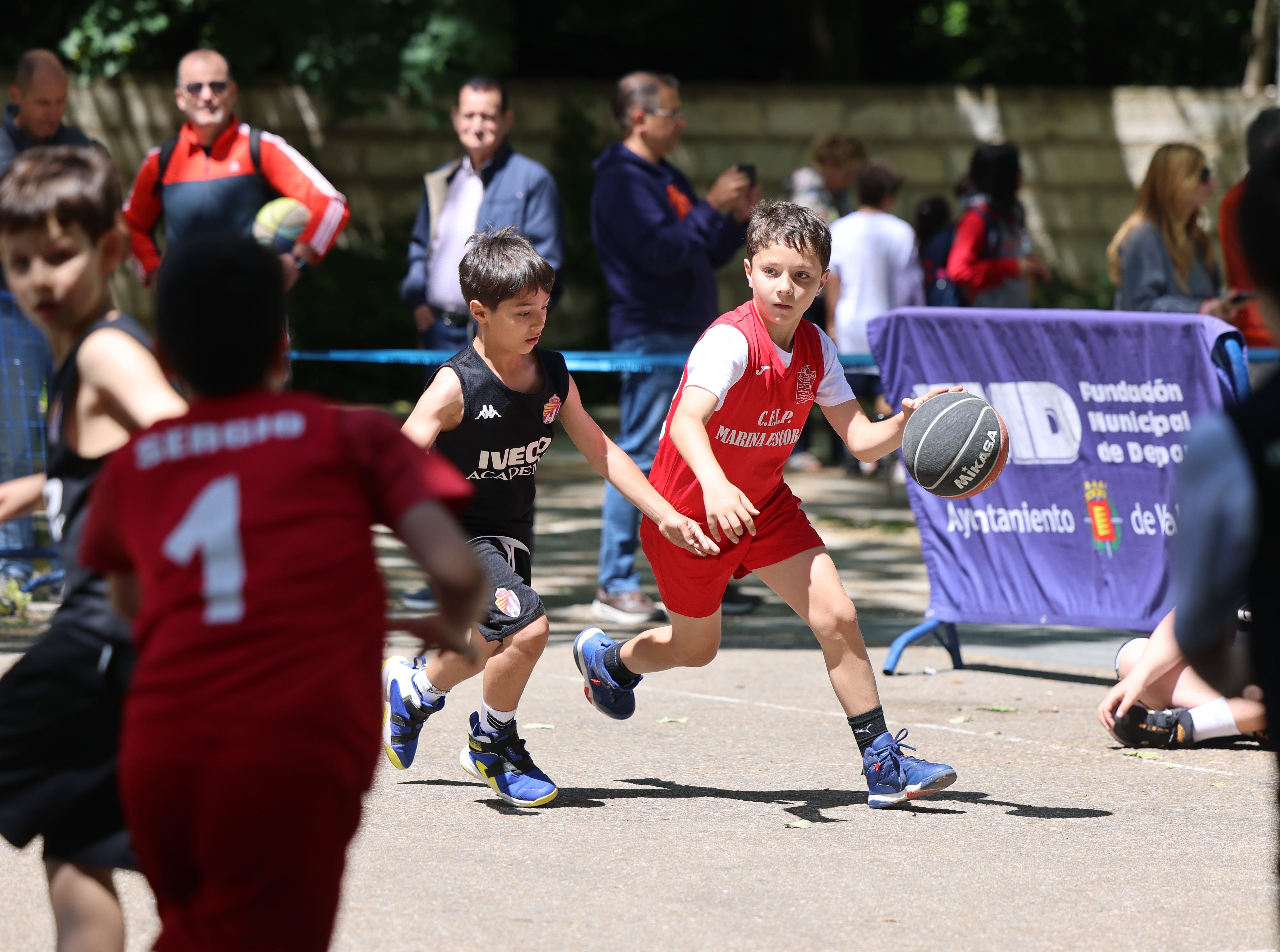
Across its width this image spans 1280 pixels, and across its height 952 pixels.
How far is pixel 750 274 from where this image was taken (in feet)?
17.7

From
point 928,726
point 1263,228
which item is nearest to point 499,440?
point 928,726

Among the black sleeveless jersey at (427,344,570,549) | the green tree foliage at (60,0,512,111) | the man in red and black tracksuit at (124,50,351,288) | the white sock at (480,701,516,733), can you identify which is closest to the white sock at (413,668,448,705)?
the white sock at (480,701,516,733)

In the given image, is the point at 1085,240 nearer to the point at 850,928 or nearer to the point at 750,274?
the point at 750,274

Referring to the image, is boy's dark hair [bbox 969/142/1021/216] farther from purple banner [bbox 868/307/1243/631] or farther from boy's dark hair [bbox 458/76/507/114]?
purple banner [bbox 868/307/1243/631]

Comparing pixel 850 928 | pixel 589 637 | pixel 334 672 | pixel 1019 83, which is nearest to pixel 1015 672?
pixel 589 637

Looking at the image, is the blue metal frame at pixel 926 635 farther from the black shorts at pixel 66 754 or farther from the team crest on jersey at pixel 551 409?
the black shorts at pixel 66 754

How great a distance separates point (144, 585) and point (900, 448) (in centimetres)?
366

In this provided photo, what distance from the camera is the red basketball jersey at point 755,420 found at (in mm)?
5246

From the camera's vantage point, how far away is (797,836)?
480 cm

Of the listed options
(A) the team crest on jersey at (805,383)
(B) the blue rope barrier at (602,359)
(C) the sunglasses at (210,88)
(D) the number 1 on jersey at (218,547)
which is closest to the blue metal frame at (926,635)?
(B) the blue rope barrier at (602,359)

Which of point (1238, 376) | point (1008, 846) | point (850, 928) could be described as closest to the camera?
point (850, 928)

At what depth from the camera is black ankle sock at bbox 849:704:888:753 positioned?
5.09m

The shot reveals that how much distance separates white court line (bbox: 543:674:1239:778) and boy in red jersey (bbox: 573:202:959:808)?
93cm

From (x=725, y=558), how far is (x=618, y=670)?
61 cm
